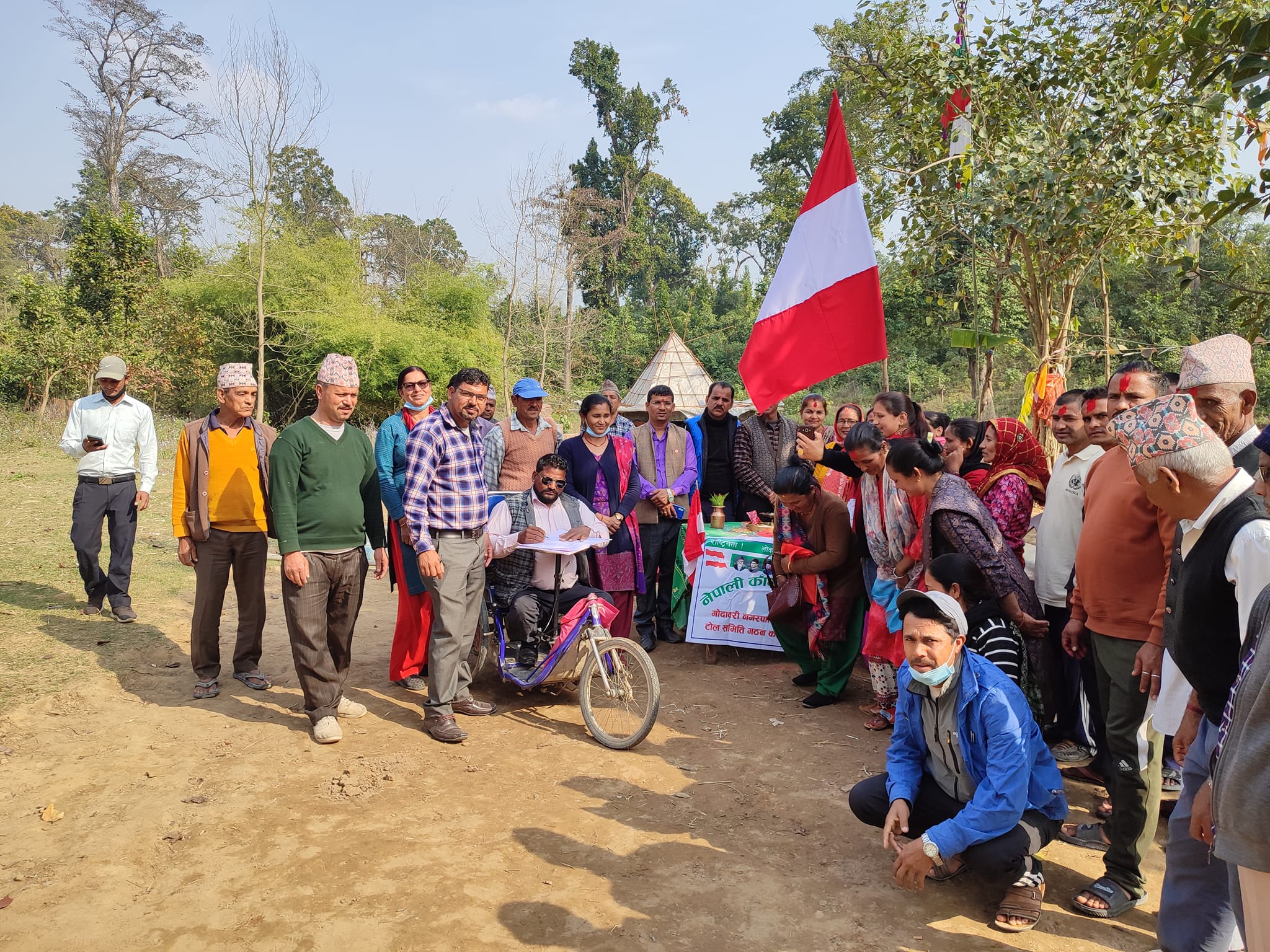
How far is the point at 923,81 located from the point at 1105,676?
22.6 ft

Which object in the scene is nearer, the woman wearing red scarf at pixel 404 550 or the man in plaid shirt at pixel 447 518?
the man in plaid shirt at pixel 447 518

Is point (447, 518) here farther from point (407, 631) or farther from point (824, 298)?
point (824, 298)

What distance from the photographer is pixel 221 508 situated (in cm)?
523

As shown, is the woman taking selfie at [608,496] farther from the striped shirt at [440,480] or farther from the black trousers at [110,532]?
the black trousers at [110,532]

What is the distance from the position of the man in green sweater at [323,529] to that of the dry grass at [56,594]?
6.24ft

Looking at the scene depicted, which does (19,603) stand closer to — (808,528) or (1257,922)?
(808,528)

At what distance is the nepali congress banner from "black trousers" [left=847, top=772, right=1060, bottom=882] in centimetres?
280

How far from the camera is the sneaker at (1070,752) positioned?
439cm

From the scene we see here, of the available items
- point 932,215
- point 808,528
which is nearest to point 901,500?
point 808,528

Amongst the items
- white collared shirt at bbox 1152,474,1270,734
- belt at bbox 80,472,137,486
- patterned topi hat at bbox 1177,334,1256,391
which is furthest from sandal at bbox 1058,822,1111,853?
belt at bbox 80,472,137,486

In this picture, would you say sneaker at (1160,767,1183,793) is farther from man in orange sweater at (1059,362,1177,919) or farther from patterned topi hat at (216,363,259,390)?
patterned topi hat at (216,363,259,390)

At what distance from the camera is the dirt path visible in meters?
2.95

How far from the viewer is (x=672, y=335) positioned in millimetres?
17891

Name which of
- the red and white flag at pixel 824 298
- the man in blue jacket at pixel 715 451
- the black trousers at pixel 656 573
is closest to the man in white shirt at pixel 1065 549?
the red and white flag at pixel 824 298
